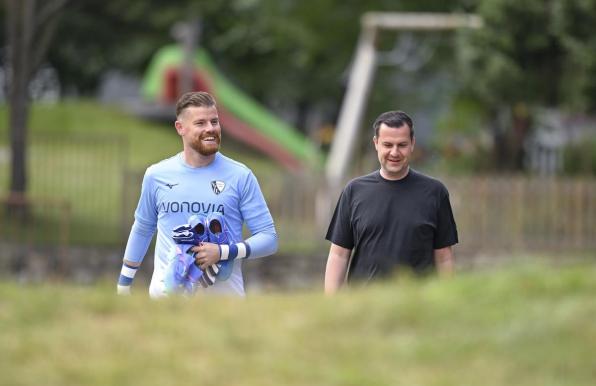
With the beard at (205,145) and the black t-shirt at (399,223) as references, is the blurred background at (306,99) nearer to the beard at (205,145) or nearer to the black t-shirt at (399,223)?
the black t-shirt at (399,223)

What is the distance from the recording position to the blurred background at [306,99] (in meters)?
22.7

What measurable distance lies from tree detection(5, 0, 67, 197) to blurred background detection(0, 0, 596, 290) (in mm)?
27

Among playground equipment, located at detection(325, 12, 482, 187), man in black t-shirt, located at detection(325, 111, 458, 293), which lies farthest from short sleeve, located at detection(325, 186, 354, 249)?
playground equipment, located at detection(325, 12, 482, 187)

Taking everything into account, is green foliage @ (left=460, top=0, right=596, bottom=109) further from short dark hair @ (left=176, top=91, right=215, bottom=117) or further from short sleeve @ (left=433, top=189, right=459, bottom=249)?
short dark hair @ (left=176, top=91, right=215, bottom=117)

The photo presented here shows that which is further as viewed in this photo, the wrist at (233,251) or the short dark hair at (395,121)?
the short dark hair at (395,121)

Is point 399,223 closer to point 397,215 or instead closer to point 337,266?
point 397,215

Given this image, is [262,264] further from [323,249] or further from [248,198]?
[248,198]

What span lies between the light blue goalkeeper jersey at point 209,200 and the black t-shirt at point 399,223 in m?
0.50

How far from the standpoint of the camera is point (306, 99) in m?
45.7

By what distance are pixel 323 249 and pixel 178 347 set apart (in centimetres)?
1819

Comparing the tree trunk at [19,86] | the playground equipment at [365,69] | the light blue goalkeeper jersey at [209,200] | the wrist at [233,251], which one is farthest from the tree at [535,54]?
the wrist at [233,251]

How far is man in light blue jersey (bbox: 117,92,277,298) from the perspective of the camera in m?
7.45

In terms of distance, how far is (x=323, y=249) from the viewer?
75.2 ft

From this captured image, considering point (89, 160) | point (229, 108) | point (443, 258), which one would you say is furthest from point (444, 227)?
point (229, 108)
